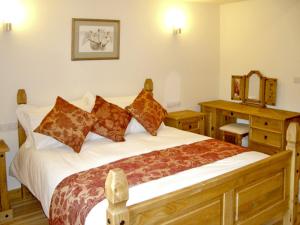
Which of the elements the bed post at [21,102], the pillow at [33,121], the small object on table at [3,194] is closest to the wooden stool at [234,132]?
the pillow at [33,121]

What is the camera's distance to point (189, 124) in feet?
14.9

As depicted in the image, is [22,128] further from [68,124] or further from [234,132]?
[234,132]

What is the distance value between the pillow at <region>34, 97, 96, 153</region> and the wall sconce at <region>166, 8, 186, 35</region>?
6.15ft

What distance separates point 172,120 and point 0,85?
2020 mm

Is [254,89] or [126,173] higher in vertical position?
[254,89]

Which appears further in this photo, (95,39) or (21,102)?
(95,39)

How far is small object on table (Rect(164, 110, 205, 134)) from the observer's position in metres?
4.40

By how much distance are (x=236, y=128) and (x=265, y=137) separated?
0.52 meters

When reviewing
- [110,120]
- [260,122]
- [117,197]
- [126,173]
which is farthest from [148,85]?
[117,197]

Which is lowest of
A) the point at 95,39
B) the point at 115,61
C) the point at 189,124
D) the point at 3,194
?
the point at 3,194

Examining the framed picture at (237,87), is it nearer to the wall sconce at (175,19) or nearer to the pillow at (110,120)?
the wall sconce at (175,19)

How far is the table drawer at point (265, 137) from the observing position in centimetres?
410

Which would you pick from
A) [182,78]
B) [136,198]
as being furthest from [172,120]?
[136,198]

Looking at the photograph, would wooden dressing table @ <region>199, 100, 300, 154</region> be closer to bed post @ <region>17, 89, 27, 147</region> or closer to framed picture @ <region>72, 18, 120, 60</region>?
framed picture @ <region>72, 18, 120, 60</region>
